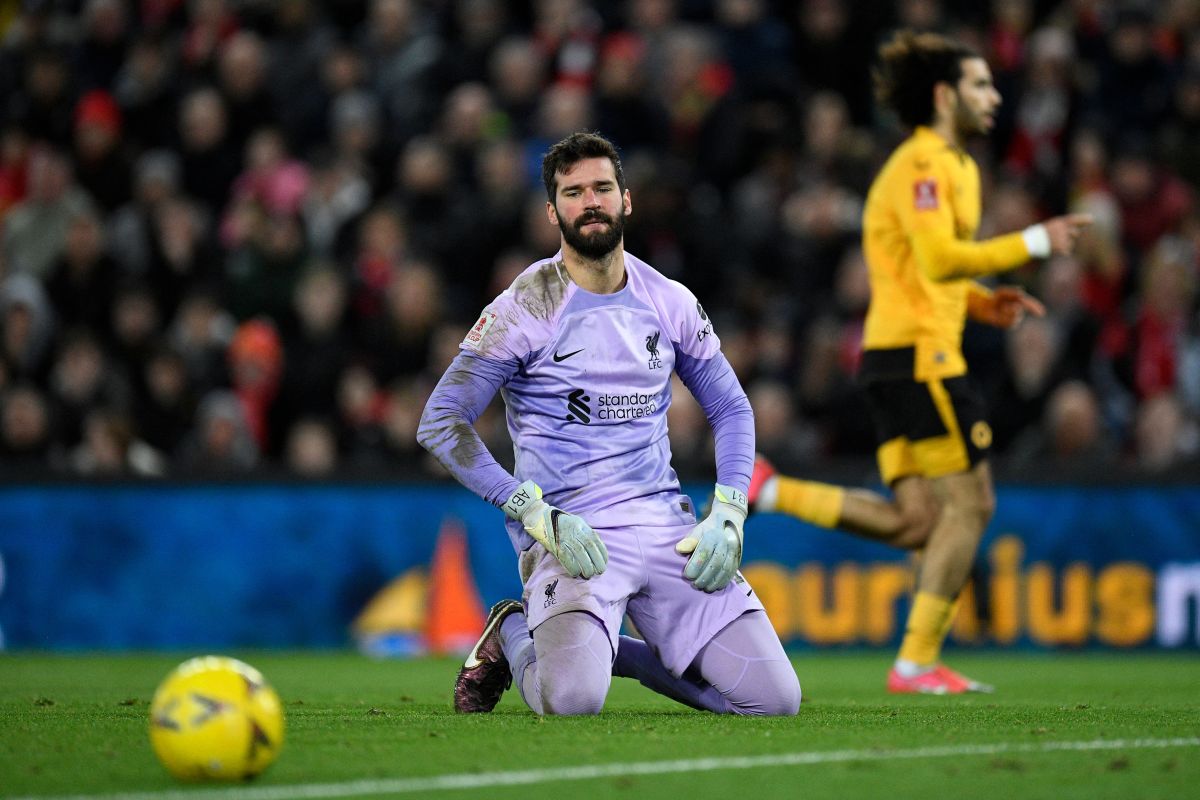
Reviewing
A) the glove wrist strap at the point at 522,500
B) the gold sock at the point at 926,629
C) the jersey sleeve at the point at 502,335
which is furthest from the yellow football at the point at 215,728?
the gold sock at the point at 926,629

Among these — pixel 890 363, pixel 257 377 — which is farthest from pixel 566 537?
pixel 257 377

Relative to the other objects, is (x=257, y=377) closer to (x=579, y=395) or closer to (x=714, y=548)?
(x=579, y=395)

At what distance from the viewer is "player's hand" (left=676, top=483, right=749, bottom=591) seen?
599 cm

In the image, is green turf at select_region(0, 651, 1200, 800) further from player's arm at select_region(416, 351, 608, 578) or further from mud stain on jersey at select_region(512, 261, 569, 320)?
mud stain on jersey at select_region(512, 261, 569, 320)

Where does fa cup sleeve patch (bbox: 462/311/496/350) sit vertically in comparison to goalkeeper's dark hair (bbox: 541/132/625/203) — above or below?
below

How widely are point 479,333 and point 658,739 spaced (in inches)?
65.2

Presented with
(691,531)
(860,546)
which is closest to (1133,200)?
(860,546)

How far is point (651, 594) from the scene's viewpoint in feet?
20.2

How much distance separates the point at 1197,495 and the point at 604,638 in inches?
240

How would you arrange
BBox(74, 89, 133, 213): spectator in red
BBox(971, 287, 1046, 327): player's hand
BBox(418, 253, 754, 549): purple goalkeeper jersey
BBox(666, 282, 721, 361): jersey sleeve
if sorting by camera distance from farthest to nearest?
BBox(74, 89, 133, 213): spectator in red, BBox(971, 287, 1046, 327): player's hand, BBox(666, 282, 721, 361): jersey sleeve, BBox(418, 253, 754, 549): purple goalkeeper jersey

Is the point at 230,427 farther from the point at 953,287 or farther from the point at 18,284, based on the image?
the point at 953,287

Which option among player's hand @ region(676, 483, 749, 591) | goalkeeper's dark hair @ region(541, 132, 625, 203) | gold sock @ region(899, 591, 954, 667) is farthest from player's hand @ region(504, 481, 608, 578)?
gold sock @ region(899, 591, 954, 667)

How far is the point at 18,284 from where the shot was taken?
13.2 m

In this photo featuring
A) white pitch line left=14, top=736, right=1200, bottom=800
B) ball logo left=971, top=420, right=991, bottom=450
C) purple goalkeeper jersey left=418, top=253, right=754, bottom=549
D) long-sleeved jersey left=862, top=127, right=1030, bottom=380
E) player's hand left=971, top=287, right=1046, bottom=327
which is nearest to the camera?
white pitch line left=14, top=736, right=1200, bottom=800
